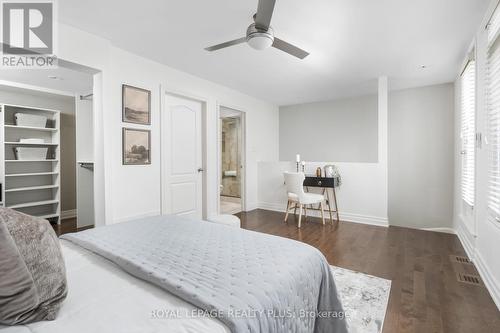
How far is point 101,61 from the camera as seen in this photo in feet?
8.66

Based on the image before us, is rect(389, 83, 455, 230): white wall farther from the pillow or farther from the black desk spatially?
the pillow

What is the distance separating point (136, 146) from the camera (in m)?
3.05

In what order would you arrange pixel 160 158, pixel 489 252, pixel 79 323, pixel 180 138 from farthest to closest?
pixel 180 138, pixel 160 158, pixel 489 252, pixel 79 323

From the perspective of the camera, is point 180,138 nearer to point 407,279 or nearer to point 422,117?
point 407,279

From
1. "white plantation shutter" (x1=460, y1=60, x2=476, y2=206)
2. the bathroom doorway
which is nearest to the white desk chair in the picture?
"white plantation shutter" (x1=460, y1=60, x2=476, y2=206)

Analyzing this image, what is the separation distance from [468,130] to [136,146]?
4136 millimetres

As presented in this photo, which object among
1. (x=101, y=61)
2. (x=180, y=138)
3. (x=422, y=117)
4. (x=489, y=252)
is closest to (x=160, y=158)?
(x=180, y=138)

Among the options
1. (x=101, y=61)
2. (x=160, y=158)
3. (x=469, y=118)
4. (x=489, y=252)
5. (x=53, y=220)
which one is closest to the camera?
(x=489, y=252)

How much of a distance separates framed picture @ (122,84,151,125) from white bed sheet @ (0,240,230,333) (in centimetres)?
231

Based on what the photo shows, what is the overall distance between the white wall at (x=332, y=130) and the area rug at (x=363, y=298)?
11.1ft

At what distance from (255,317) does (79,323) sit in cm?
53

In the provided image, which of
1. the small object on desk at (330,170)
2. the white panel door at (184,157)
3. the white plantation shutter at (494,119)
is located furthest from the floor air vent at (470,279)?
the white panel door at (184,157)

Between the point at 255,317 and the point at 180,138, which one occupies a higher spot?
the point at 180,138

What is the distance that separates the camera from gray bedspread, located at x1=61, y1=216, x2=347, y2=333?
32.9 inches
